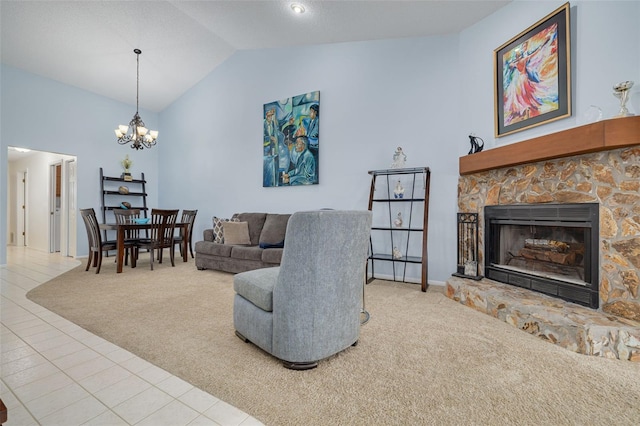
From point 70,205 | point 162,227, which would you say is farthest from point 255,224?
point 70,205

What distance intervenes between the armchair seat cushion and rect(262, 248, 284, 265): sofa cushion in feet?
5.33

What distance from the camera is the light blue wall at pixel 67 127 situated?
15.7ft

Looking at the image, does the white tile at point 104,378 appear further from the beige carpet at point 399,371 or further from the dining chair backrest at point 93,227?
the dining chair backrest at point 93,227

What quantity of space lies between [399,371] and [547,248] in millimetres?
2115

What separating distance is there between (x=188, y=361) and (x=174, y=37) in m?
4.95

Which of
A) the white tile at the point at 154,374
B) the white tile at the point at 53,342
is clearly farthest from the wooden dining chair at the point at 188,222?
the white tile at the point at 154,374

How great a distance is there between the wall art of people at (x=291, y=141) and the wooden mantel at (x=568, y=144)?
2287 mm

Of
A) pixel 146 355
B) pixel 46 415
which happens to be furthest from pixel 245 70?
pixel 46 415

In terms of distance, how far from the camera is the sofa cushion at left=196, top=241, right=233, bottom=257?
4.07 meters

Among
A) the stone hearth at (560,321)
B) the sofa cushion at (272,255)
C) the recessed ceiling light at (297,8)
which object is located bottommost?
the stone hearth at (560,321)

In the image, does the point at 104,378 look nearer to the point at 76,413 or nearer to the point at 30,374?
the point at 76,413

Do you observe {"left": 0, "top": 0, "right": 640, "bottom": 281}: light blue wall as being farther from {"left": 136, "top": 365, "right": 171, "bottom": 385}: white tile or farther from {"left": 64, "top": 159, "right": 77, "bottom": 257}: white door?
{"left": 136, "top": 365, "right": 171, "bottom": 385}: white tile

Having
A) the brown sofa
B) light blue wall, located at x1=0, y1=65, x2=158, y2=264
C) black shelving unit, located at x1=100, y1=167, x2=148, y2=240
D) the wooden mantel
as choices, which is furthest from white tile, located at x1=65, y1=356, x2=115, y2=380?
light blue wall, located at x1=0, y1=65, x2=158, y2=264

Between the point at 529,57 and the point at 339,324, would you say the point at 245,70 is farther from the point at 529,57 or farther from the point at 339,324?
the point at 339,324
